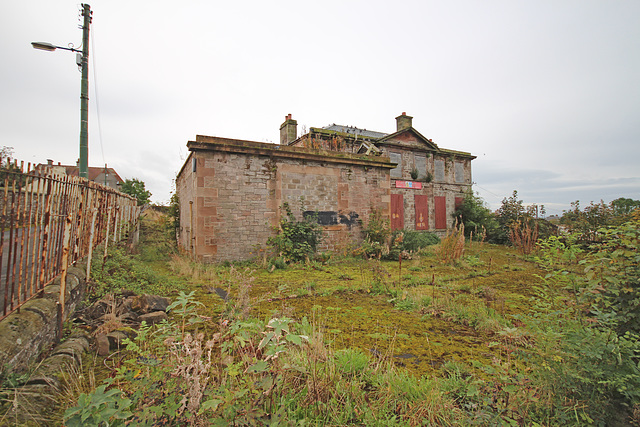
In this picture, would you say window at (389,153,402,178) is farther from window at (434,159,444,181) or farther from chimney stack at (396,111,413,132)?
window at (434,159,444,181)

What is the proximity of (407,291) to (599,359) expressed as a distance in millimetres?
4077

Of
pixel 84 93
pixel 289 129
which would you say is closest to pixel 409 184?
pixel 289 129

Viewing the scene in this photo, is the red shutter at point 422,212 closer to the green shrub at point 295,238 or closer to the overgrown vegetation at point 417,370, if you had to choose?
the green shrub at point 295,238

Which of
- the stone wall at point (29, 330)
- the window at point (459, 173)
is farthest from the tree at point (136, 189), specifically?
the stone wall at point (29, 330)

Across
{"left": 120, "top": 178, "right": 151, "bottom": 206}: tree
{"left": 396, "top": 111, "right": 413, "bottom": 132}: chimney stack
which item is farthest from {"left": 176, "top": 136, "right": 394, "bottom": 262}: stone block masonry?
{"left": 120, "top": 178, "right": 151, "bottom": 206}: tree

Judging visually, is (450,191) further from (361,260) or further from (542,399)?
(542,399)

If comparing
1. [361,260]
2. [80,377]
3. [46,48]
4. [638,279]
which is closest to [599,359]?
[638,279]

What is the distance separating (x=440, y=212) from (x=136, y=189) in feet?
110

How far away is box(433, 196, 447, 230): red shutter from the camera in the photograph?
69.3ft

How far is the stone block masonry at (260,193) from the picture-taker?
9180 millimetres

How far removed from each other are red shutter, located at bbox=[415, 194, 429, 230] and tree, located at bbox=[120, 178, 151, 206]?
30.6 metres

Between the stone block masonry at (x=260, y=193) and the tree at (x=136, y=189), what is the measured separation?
29672 mm

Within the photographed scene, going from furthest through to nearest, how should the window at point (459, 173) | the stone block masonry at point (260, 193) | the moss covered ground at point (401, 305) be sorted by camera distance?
the window at point (459, 173) < the stone block masonry at point (260, 193) < the moss covered ground at point (401, 305)

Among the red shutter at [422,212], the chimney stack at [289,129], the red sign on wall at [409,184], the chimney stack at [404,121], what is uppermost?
the chimney stack at [404,121]
